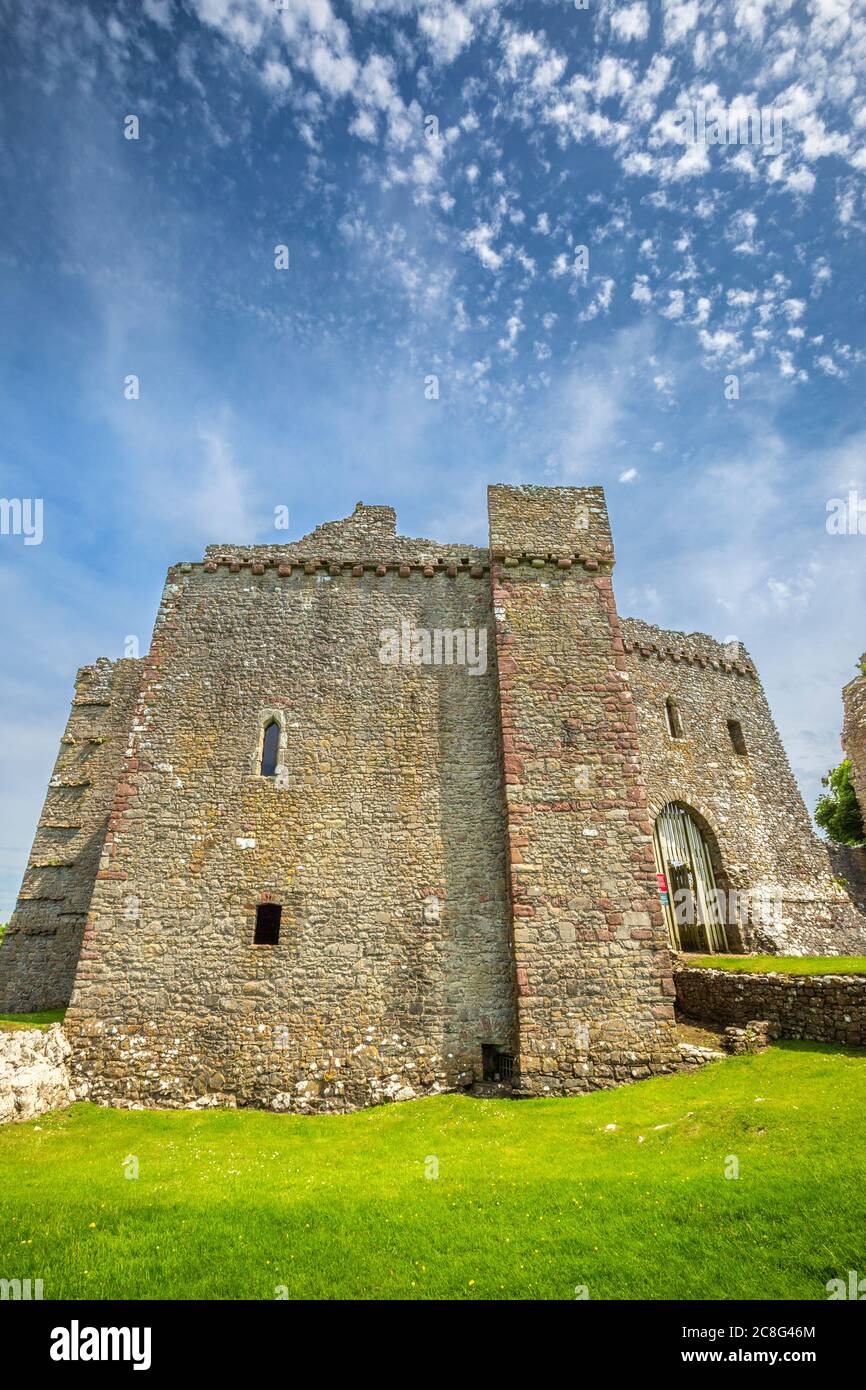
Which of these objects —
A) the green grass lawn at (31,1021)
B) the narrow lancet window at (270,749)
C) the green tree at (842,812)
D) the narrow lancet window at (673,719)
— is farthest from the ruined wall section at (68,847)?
the green tree at (842,812)

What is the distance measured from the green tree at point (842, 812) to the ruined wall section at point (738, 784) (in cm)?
1045

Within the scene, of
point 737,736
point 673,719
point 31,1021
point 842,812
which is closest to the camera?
point 31,1021

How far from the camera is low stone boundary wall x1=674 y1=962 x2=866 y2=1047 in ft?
36.1

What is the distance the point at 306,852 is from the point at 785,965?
437 inches

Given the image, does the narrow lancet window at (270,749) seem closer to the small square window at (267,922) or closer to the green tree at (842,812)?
the small square window at (267,922)

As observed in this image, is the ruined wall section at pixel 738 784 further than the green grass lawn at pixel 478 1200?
Yes

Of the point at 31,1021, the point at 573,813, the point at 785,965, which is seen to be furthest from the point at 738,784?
the point at 31,1021

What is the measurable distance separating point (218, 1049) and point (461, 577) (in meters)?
11.9

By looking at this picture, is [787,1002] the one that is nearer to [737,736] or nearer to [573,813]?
[573,813]

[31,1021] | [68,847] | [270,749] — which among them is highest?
[270,749]

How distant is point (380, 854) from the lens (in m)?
13.6

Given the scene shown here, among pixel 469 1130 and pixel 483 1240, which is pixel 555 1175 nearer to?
pixel 483 1240

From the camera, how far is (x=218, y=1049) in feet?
39.2

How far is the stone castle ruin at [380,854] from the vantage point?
1191 centimetres
